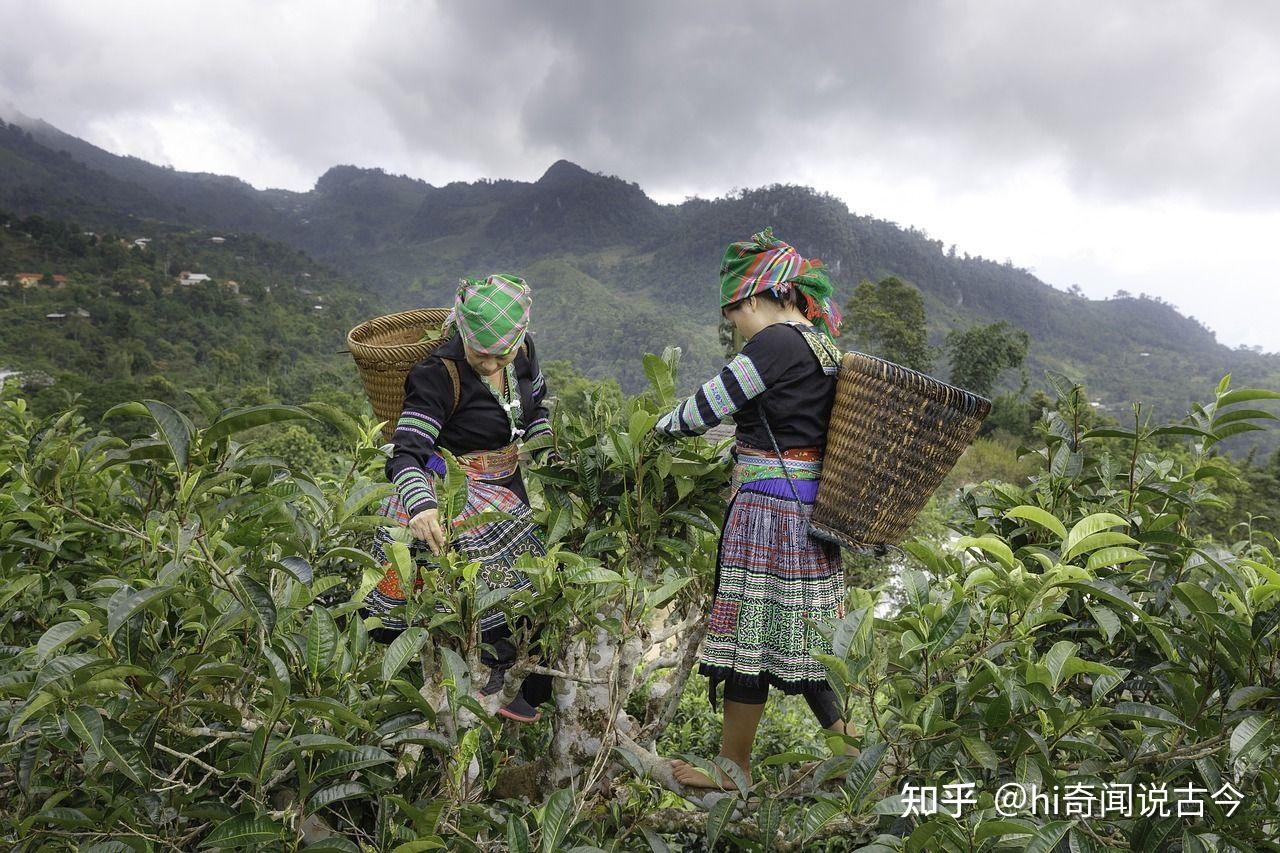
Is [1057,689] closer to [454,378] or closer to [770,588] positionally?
[770,588]

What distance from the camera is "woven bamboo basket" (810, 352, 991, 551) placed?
5.07ft

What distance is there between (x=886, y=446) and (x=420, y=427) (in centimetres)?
117

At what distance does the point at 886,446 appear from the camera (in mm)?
1601

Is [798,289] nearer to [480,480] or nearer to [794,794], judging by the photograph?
[480,480]

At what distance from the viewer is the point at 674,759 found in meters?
1.85

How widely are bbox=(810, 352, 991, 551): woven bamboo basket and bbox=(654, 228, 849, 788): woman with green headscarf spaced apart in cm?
8

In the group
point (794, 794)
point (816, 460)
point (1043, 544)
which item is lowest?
point (794, 794)

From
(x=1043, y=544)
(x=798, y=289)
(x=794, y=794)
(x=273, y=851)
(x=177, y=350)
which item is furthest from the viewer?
(x=177, y=350)

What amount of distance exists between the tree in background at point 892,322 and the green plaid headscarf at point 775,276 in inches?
1010

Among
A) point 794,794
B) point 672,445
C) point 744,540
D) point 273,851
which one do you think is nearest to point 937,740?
point 794,794

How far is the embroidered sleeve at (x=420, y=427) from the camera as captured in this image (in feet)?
5.67

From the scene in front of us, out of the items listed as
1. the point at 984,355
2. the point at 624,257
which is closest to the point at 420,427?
the point at 984,355

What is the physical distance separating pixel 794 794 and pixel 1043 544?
2.44 feet

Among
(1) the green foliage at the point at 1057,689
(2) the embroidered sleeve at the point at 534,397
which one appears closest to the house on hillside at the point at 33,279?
(2) the embroidered sleeve at the point at 534,397
